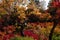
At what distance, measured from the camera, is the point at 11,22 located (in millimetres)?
18891

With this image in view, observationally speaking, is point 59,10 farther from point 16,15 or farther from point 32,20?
point 32,20

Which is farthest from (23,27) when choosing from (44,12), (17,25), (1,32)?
(44,12)

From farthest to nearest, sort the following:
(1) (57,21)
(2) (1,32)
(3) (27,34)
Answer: (2) (1,32) → (3) (27,34) → (1) (57,21)

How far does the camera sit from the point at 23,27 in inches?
714

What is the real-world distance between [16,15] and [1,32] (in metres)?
1.47

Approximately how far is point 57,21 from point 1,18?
5317 millimetres

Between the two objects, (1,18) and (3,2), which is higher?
(3,2)

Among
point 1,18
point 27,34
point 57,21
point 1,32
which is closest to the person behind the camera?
point 57,21

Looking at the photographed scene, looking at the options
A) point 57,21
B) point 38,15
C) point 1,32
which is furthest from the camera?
point 38,15

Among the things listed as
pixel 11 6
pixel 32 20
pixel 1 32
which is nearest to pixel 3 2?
pixel 11 6

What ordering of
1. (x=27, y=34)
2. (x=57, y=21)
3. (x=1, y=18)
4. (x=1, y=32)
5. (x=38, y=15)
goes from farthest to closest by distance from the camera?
1. (x=38, y=15)
2. (x=1, y=18)
3. (x=1, y=32)
4. (x=27, y=34)
5. (x=57, y=21)

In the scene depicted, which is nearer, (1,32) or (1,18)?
(1,32)

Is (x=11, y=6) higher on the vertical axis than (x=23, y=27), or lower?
higher

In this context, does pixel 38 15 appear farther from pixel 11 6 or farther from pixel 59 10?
pixel 59 10
